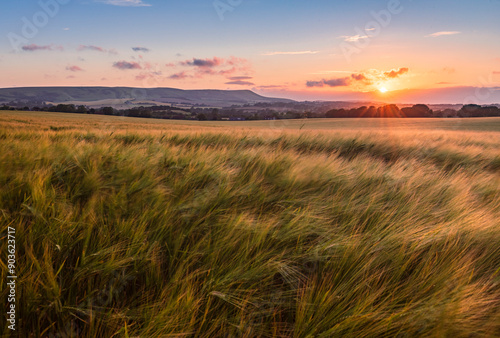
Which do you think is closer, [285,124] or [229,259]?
[229,259]

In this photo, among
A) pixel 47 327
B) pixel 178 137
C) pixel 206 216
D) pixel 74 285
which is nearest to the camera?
pixel 47 327

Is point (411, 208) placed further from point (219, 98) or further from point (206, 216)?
point (219, 98)

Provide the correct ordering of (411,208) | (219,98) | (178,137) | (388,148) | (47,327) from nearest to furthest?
(47,327) → (411,208) → (178,137) → (388,148) → (219,98)

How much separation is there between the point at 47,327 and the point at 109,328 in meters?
0.20

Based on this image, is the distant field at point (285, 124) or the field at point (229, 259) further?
the distant field at point (285, 124)

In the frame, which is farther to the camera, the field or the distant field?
the distant field

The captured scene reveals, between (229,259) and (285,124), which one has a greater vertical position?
(285,124)

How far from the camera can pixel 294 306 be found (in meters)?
1.09

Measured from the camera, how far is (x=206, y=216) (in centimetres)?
156

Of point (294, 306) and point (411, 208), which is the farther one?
point (411, 208)

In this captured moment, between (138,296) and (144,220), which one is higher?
(144,220)

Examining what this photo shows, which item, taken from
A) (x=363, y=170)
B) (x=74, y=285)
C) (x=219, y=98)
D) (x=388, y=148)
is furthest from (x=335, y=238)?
(x=219, y=98)

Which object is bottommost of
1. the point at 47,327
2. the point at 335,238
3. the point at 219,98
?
the point at 47,327

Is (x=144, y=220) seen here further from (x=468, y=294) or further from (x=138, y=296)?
(x=468, y=294)
